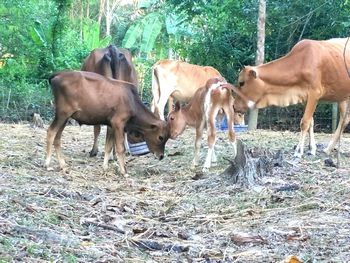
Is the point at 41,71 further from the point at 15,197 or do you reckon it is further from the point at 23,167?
the point at 15,197

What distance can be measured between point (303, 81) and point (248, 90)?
32.8 inches

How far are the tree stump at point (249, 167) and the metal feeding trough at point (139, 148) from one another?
2.39 metres

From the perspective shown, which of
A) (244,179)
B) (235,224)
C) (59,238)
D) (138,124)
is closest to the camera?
(59,238)

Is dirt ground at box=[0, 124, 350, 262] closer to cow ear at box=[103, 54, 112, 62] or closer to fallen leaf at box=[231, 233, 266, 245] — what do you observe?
fallen leaf at box=[231, 233, 266, 245]

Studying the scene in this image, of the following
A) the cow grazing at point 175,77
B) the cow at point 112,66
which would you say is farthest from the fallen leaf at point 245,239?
the cow grazing at point 175,77

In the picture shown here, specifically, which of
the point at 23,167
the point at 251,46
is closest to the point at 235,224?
the point at 23,167

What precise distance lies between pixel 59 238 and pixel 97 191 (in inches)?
93.4

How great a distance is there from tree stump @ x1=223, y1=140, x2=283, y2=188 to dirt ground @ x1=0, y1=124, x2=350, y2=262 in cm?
9

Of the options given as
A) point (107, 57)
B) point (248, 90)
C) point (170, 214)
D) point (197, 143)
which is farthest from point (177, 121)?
point (170, 214)

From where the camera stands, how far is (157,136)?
28.2 feet

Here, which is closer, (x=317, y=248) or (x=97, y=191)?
(x=317, y=248)

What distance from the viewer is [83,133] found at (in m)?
13.1

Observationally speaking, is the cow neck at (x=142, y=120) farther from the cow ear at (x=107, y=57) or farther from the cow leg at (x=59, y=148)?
the cow ear at (x=107, y=57)

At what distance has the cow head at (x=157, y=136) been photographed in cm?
857
